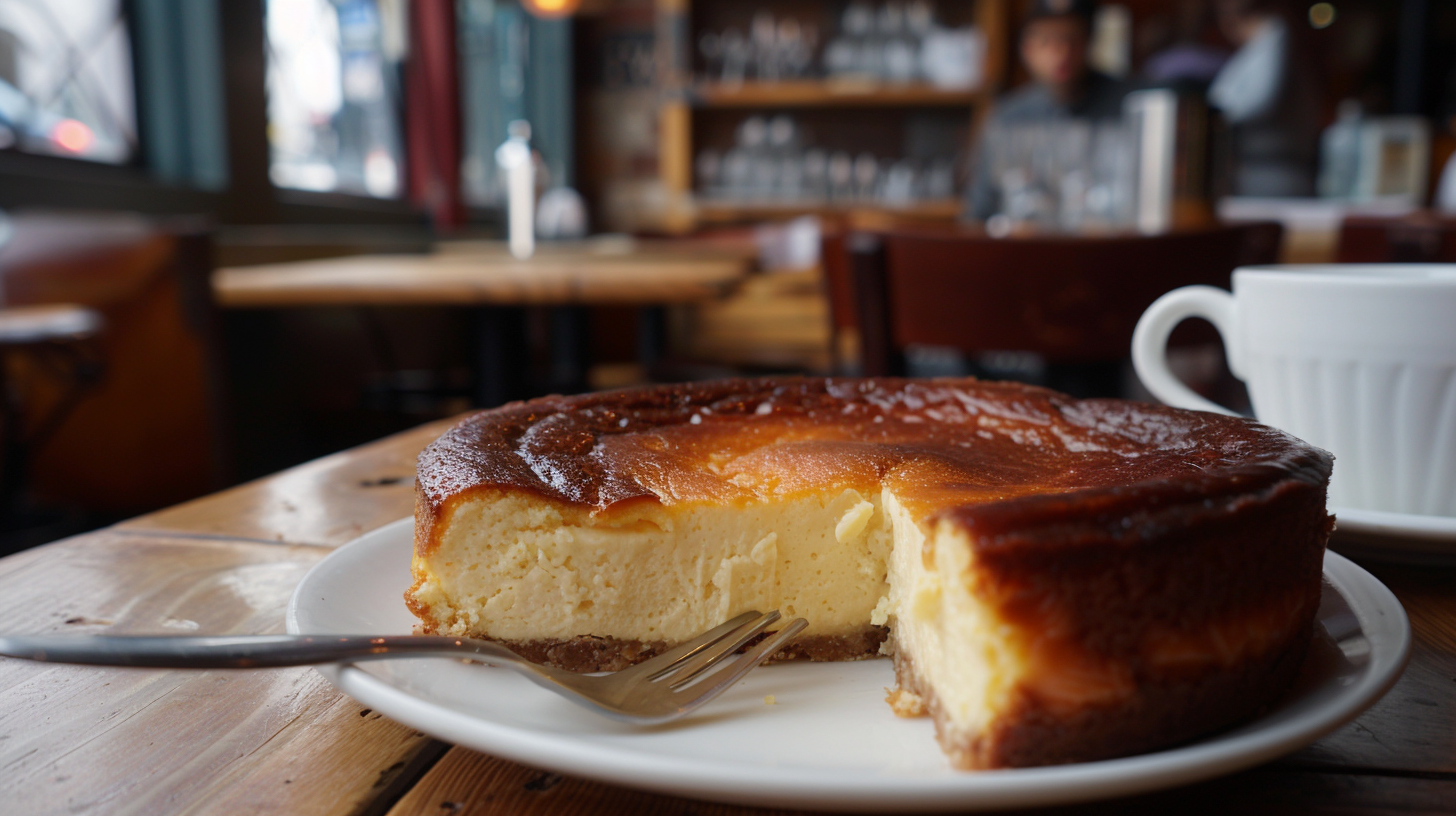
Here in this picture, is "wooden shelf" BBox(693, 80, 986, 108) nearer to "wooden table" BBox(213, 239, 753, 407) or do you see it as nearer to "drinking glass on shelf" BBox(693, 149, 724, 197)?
"drinking glass on shelf" BBox(693, 149, 724, 197)

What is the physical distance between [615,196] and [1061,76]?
385cm

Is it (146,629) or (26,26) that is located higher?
(26,26)

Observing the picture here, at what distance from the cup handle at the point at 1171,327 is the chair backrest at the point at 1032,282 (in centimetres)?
63

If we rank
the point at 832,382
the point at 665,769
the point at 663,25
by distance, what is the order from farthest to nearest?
the point at 663,25
the point at 832,382
the point at 665,769

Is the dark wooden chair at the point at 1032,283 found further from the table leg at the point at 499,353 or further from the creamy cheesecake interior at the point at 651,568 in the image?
the table leg at the point at 499,353

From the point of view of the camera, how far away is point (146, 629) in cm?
66

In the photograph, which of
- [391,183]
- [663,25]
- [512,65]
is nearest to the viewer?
[391,183]

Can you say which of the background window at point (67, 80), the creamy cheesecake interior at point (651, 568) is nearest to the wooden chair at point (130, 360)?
the background window at point (67, 80)

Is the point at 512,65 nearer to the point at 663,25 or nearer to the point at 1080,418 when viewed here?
the point at 663,25

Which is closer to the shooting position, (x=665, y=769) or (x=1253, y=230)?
(x=665, y=769)

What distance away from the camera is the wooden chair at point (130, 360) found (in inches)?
99.6

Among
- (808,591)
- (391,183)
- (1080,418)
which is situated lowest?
(808,591)

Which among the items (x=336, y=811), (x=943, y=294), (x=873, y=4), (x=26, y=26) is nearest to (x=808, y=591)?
(x=336, y=811)

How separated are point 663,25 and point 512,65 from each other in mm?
1316
